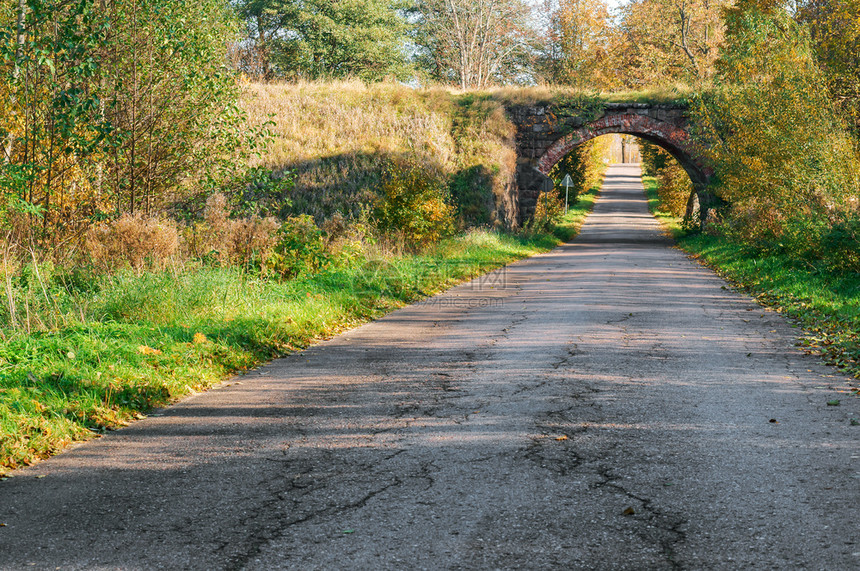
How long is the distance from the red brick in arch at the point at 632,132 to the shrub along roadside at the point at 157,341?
18718mm

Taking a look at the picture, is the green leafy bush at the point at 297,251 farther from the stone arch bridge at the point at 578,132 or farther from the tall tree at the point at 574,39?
the tall tree at the point at 574,39

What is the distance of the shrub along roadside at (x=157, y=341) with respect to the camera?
5582 millimetres

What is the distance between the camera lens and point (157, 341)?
7.59 m

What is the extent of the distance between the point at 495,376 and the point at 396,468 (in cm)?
262

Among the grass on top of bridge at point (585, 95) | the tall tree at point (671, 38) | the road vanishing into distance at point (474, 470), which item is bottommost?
the road vanishing into distance at point (474, 470)

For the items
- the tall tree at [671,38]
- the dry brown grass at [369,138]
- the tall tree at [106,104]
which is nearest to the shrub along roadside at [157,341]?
the tall tree at [106,104]

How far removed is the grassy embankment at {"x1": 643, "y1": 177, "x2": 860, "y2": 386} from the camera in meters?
8.69

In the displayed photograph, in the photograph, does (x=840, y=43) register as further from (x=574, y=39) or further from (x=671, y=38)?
(x=574, y=39)

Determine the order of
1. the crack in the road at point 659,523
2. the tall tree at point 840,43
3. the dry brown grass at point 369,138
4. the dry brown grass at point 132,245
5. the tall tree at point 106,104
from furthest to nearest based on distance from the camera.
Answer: the dry brown grass at point 369,138, the tall tree at point 840,43, the dry brown grass at point 132,245, the tall tree at point 106,104, the crack in the road at point 659,523

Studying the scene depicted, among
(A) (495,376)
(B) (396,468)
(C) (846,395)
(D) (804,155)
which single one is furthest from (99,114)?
(D) (804,155)

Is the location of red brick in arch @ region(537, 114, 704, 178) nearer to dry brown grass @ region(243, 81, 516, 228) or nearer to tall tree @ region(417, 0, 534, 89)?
dry brown grass @ region(243, 81, 516, 228)

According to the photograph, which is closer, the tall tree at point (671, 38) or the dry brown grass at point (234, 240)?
the dry brown grass at point (234, 240)

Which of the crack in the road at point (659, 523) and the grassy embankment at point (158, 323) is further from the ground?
the grassy embankment at point (158, 323)

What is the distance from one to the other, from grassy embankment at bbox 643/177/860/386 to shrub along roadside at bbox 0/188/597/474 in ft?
18.9
